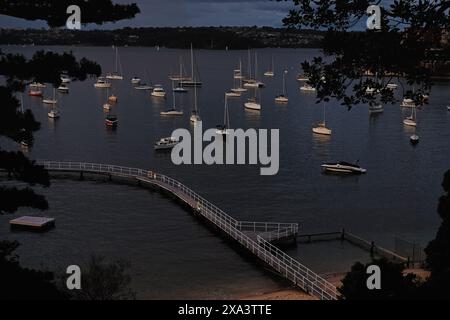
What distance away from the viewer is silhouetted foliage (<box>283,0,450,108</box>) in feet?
30.9

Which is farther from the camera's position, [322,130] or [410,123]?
[410,123]

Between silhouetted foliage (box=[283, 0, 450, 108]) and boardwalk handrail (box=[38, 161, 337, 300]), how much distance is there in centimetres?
1819

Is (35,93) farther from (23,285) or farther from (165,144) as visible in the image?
(23,285)

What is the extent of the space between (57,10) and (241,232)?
24466mm

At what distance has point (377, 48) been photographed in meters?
9.48

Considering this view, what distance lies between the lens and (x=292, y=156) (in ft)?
219

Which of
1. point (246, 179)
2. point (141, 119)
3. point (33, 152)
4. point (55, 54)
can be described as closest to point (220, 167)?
point (246, 179)

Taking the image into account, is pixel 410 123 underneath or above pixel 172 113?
underneath

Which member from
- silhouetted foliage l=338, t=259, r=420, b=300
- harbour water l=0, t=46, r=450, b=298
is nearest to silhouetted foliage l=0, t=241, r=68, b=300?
silhouetted foliage l=338, t=259, r=420, b=300

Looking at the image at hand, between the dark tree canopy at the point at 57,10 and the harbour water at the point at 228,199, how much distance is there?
11.6 m

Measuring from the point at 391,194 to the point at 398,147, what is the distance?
919 inches

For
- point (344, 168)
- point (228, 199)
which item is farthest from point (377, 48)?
point (344, 168)

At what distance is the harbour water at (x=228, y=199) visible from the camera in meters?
34.5

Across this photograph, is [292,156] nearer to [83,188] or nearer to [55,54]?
[83,188]
